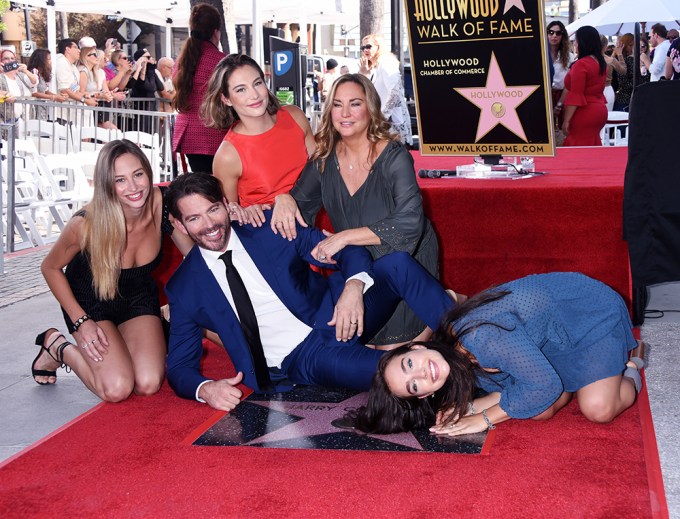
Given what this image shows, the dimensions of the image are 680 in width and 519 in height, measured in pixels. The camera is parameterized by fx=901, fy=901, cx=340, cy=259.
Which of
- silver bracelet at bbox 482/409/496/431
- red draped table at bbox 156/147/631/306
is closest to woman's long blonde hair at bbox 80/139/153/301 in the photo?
red draped table at bbox 156/147/631/306

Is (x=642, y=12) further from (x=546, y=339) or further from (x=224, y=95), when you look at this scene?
(x=546, y=339)

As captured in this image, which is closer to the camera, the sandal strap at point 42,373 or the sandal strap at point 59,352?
the sandal strap at point 59,352

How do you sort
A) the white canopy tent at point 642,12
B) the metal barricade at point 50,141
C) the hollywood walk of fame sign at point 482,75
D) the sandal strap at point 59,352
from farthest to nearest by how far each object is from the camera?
the white canopy tent at point 642,12
the metal barricade at point 50,141
the hollywood walk of fame sign at point 482,75
the sandal strap at point 59,352

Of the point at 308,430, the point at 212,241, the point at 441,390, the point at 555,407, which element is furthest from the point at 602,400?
the point at 212,241

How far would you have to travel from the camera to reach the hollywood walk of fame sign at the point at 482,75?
15.7 feet

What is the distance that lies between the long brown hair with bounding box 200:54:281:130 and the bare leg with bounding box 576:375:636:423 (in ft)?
6.73

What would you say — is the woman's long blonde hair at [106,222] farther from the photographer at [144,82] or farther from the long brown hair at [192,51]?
the photographer at [144,82]

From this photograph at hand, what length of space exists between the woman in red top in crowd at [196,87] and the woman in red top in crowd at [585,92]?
3.16 metres

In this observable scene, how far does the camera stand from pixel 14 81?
997 cm

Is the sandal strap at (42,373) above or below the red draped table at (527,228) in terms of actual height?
below

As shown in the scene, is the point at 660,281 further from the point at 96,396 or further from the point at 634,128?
the point at 96,396

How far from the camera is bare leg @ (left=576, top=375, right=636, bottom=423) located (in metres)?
3.28

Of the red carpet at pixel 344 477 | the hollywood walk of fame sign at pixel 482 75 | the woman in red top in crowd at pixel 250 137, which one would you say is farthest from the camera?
the hollywood walk of fame sign at pixel 482 75

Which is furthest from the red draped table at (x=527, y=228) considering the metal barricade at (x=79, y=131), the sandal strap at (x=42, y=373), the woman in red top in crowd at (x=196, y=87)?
the metal barricade at (x=79, y=131)
